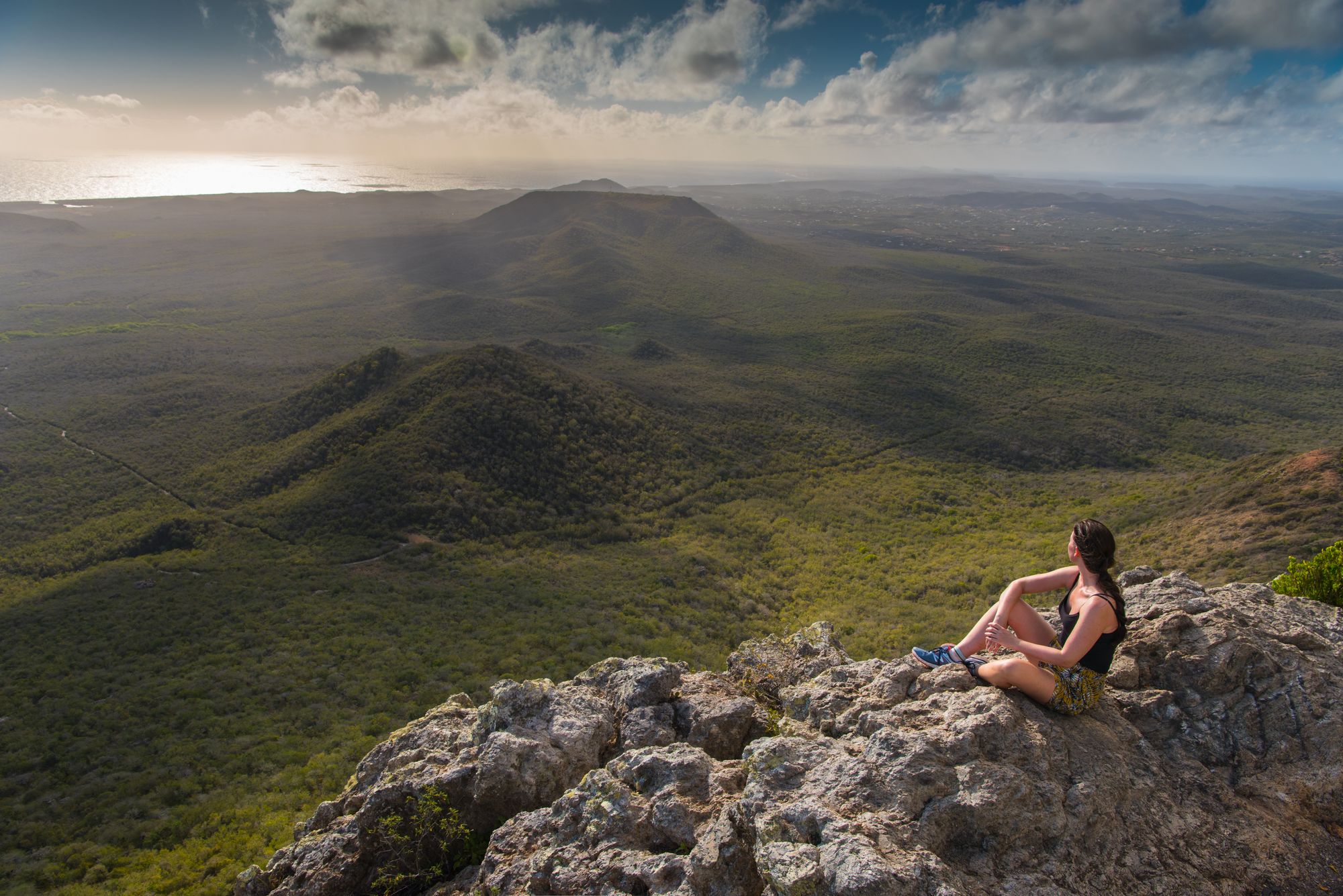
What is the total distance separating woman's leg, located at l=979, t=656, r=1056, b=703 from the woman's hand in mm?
190

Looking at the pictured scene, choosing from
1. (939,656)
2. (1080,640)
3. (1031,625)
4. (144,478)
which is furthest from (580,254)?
(1080,640)

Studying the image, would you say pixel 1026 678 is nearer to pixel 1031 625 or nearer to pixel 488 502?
pixel 1031 625

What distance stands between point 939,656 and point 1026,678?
1.46 metres

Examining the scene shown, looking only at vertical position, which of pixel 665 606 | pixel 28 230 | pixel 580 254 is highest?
pixel 28 230

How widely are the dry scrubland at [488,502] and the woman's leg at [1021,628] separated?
20264mm

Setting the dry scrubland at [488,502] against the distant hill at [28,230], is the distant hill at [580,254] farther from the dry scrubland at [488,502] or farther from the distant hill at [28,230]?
the distant hill at [28,230]

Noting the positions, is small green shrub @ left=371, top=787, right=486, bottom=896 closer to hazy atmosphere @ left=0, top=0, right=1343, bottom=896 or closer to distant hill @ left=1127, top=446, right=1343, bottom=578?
hazy atmosphere @ left=0, top=0, right=1343, bottom=896

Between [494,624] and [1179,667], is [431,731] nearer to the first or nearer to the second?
[1179,667]

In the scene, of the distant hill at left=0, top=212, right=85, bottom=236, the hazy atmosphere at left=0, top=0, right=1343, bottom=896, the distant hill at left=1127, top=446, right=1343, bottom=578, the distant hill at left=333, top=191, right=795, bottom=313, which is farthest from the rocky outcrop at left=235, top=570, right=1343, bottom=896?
the distant hill at left=0, top=212, right=85, bottom=236

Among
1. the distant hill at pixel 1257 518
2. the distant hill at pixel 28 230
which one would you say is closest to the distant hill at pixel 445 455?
the distant hill at pixel 1257 518

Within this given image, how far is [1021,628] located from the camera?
8.27 m

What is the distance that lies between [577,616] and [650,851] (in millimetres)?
25515

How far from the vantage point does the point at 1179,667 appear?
8.12 m

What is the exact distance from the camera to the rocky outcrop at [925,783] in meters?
6.02
